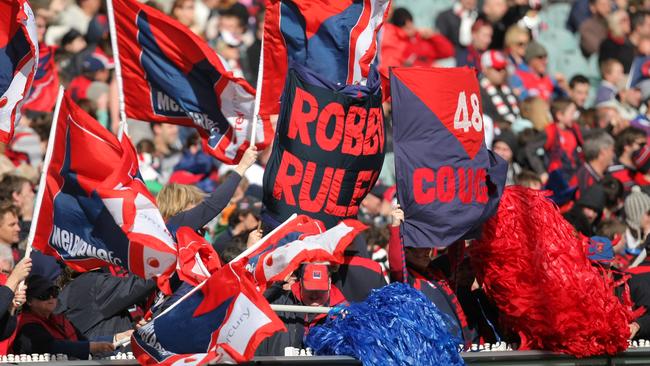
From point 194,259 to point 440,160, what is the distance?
182 centimetres

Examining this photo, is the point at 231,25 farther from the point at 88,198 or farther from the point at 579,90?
the point at 88,198

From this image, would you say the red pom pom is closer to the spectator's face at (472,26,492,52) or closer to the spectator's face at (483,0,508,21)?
the spectator's face at (472,26,492,52)

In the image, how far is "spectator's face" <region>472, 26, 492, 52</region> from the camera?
679 inches

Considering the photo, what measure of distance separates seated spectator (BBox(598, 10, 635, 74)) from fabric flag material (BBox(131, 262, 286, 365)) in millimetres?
11689

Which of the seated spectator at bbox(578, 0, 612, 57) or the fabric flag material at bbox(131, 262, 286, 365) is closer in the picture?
the fabric flag material at bbox(131, 262, 286, 365)

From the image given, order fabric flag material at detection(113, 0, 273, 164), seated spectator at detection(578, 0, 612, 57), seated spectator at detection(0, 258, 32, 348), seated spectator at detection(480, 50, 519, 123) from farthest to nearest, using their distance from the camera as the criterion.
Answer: seated spectator at detection(578, 0, 612, 57)
seated spectator at detection(480, 50, 519, 123)
fabric flag material at detection(113, 0, 273, 164)
seated spectator at detection(0, 258, 32, 348)

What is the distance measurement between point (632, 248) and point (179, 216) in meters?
4.79

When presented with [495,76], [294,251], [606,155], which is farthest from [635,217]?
[294,251]

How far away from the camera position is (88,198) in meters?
7.98

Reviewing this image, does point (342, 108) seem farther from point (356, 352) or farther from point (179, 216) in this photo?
point (356, 352)

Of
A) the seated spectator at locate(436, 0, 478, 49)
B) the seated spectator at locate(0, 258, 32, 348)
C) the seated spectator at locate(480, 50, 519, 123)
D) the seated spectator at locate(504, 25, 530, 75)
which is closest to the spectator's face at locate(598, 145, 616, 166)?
the seated spectator at locate(480, 50, 519, 123)

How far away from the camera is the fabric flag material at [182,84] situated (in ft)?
32.4

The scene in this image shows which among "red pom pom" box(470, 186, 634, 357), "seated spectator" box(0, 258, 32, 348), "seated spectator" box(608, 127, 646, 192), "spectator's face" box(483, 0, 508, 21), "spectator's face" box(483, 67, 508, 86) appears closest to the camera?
"seated spectator" box(0, 258, 32, 348)

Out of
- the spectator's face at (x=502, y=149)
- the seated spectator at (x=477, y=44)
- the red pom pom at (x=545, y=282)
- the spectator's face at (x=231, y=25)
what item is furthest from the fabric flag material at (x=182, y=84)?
the seated spectator at (x=477, y=44)
